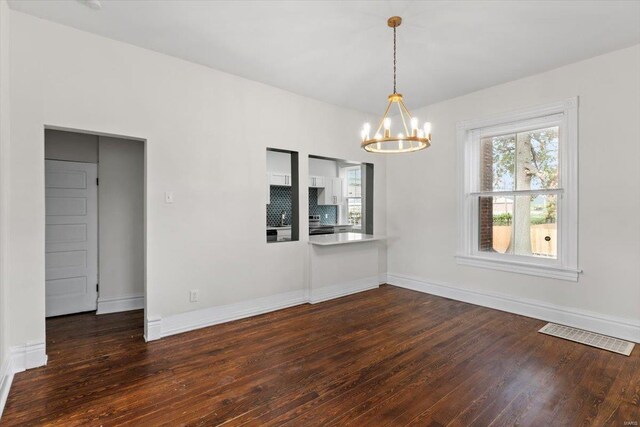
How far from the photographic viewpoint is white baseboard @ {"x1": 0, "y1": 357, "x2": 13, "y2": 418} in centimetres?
208

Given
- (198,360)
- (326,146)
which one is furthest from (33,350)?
(326,146)

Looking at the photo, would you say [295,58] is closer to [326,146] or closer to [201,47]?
[201,47]

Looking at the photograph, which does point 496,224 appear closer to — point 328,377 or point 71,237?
point 328,377

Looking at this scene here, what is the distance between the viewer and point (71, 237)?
3756 mm

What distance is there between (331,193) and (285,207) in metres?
1.27

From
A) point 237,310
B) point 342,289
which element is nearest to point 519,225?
point 342,289

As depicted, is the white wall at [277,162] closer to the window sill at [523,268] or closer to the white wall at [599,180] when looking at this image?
the white wall at [599,180]

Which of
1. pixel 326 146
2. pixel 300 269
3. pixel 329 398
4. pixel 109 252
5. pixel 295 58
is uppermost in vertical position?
pixel 295 58

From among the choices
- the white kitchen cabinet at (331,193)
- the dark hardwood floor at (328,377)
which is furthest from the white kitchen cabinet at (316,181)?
the dark hardwood floor at (328,377)

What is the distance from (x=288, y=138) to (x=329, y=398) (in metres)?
3.09

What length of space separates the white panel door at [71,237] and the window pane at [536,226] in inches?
210

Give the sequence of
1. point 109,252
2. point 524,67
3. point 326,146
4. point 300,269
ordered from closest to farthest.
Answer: point 524,67 → point 109,252 → point 300,269 → point 326,146

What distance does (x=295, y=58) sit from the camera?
130 inches

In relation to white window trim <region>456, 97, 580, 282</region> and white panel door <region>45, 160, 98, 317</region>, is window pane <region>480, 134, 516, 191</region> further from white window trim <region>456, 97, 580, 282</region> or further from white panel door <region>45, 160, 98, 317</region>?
white panel door <region>45, 160, 98, 317</region>
